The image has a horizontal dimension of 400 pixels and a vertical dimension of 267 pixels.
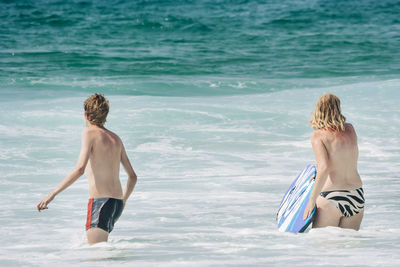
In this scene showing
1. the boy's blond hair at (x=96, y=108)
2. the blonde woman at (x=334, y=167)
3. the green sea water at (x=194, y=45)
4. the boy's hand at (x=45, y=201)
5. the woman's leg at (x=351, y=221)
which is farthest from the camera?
the green sea water at (x=194, y=45)

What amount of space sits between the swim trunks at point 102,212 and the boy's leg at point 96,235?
0.08 feet

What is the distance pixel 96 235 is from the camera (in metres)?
4.80

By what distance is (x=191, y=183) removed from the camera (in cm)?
818

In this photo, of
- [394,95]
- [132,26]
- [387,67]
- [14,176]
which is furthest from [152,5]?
[14,176]

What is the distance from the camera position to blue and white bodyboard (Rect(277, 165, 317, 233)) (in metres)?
5.20

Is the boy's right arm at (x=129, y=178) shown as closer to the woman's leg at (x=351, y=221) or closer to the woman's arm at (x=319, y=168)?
the woman's arm at (x=319, y=168)

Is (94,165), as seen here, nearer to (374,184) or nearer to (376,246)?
(376,246)

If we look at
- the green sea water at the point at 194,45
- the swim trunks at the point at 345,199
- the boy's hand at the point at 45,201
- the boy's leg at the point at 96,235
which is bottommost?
the green sea water at the point at 194,45

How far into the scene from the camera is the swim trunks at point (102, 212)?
472cm

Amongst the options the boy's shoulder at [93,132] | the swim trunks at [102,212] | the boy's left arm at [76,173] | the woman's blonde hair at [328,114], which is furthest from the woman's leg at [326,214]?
the boy's left arm at [76,173]

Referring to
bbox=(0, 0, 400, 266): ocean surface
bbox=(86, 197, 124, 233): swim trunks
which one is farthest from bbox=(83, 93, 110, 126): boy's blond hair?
bbox=(0, 0, 400, 266): ocean surface

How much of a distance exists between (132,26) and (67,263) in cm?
3329

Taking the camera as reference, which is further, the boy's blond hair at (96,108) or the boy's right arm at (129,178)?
the boy's right arm at (129,178)

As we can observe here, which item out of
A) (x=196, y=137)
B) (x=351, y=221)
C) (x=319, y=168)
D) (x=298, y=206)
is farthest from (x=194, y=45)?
(x=319, y=168)
